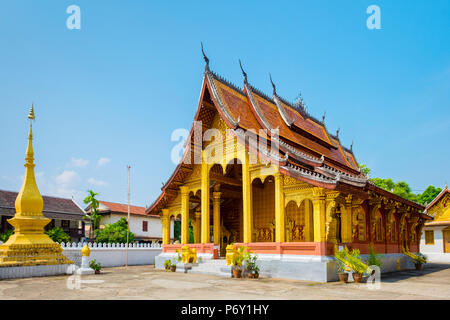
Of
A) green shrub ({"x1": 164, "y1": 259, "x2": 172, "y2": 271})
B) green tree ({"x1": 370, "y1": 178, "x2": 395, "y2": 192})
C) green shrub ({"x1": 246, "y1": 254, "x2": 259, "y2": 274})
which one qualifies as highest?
green tree ({"x1": 370, "y1": 178, "x2": 395, "y2": 192})

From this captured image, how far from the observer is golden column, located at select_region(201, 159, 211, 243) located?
15914mm

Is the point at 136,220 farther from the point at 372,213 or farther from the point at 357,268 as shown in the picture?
the point at 357,268

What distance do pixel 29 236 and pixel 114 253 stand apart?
6834 millimetres

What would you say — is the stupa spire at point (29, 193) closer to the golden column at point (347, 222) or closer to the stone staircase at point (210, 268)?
the stone staircase at point (210, 268)

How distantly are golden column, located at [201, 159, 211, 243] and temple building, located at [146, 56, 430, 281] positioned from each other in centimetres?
4

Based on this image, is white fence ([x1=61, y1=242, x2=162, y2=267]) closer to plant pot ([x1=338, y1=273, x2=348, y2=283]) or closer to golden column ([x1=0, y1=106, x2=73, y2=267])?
golden column ([x1=0, y1=106, x2=73, y2=267])

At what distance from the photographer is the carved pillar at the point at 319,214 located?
1227cm

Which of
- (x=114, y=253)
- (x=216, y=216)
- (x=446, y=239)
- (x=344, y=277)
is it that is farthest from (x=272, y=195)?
(x=446, y=239)

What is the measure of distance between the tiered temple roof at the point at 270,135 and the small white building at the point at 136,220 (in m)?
21.8

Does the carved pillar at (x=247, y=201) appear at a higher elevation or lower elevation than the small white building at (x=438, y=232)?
higher

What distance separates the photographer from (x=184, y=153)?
16703 mm

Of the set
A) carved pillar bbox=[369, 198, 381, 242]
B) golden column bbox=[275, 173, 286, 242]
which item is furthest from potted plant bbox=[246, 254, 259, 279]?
carved pillar bbox=[369, 198, 381, 242]

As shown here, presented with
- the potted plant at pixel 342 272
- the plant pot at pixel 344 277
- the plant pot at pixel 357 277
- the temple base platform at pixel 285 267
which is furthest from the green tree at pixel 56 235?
the plant pot at pixel 357 277
